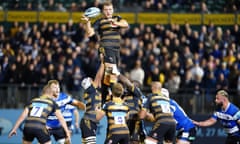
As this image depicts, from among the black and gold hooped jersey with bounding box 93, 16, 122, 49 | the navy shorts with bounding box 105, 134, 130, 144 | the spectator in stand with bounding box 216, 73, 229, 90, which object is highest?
the black and gold hooped jersey with bounding box 93, 16, 122, 49

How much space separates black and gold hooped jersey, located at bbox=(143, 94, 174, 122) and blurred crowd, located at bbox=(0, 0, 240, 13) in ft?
40.1

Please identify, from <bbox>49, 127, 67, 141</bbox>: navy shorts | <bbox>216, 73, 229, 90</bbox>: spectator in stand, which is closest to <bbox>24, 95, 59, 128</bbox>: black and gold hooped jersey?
<bbox>49, 127, 67, 141</bbox>: navy shorts

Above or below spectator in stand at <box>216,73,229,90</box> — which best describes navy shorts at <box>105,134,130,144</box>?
above

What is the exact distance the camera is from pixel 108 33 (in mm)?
19656

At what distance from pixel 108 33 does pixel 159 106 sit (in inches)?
94.9

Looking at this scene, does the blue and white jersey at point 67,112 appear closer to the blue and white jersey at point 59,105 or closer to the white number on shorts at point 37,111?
the blue and white jersey at point 59,105

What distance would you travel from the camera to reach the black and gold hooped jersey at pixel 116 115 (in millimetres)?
18047

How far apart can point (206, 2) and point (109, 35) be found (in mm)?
13800

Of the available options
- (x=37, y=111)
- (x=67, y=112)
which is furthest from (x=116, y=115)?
(x=67, y=112)

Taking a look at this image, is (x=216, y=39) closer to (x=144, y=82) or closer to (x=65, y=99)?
(x=144, y=82)

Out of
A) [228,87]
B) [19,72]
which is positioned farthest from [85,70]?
[228,87]

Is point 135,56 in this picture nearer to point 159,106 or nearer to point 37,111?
point 159,106

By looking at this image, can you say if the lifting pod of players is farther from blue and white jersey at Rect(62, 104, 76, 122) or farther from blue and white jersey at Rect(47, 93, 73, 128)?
blue and white jersey at Rect(62, 104, 76, 122)

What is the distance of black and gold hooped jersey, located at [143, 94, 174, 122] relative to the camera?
62.1 ft
